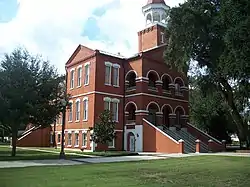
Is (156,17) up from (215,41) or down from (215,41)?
up

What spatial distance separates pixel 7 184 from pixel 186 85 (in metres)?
35.4

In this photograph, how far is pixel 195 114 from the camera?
4831 cm

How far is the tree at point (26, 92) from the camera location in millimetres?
23672

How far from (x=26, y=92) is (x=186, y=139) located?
61.0 feet

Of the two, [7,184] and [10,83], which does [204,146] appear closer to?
[10,83]

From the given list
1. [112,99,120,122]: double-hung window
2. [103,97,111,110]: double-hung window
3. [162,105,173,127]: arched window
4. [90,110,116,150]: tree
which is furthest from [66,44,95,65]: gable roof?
[162,105,173,127]: arched window

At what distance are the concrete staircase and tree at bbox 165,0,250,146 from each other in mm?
4272

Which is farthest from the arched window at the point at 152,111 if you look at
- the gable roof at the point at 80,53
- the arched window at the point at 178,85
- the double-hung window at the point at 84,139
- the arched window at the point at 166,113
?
the gable roof at the point at 80,53

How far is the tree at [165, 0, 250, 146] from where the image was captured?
17.2 metres

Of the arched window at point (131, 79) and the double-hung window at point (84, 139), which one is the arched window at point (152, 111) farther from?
the double-hung window at point (84, 139)

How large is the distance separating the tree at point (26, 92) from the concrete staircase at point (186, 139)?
13.8 meters

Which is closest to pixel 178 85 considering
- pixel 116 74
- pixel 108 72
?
pixel 116 74

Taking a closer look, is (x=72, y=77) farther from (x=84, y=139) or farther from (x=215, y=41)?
(x=215, y=41)

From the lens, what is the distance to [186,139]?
35562 millimetres
